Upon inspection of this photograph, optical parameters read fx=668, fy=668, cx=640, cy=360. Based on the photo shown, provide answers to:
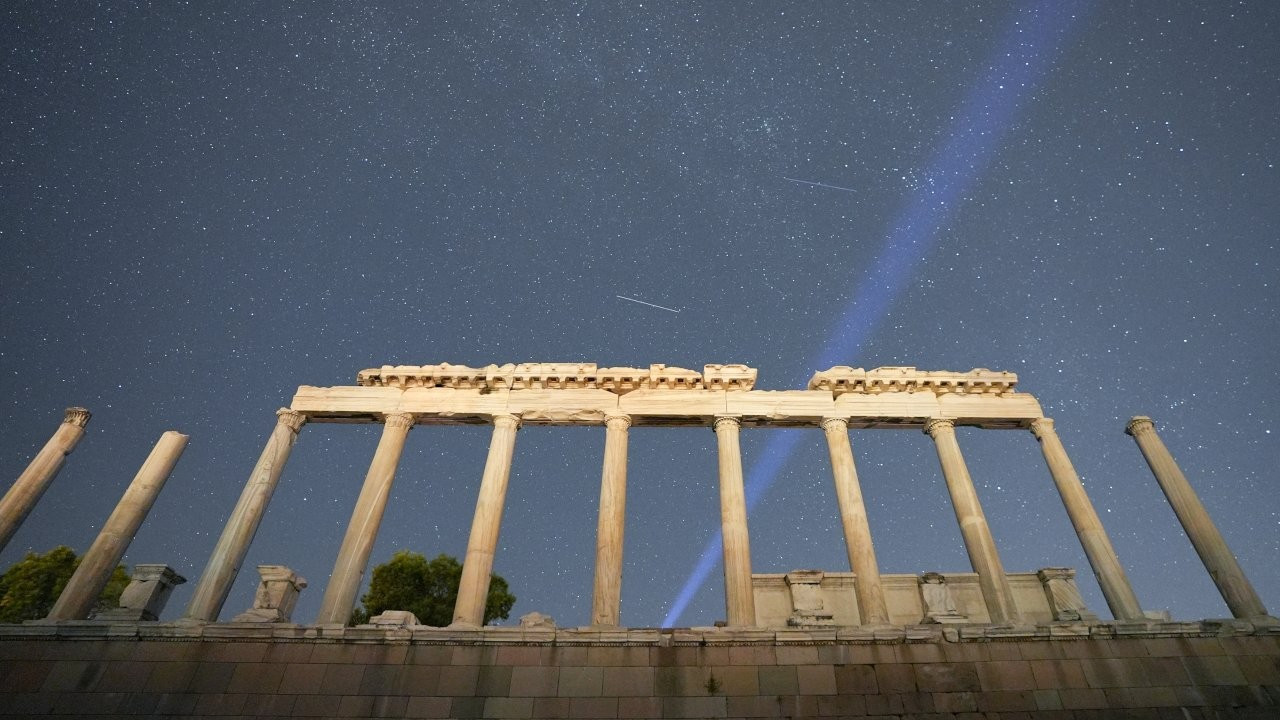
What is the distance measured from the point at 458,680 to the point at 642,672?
475 centimetres

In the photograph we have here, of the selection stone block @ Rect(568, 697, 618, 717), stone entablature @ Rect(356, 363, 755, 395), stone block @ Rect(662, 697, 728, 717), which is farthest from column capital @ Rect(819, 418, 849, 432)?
stone block @ Rect(568, 697, 618, 717)

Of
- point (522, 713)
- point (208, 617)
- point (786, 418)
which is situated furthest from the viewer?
point (786, 418)

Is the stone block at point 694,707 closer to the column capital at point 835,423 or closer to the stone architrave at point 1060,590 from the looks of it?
the column capital at point 835,423

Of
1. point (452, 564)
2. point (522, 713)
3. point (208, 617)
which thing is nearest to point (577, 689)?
point (522, 713)

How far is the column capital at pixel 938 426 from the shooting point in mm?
25312

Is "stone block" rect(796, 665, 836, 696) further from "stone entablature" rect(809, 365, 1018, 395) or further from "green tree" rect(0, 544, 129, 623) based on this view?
"green tree" rect(0, 544, 129, 623)

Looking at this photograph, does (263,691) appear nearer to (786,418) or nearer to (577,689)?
(577,689)

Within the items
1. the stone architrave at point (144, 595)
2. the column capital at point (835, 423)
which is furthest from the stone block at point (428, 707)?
the column capital at point (835, 423)

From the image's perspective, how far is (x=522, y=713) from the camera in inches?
656

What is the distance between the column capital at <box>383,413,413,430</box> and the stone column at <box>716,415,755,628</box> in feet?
38.4

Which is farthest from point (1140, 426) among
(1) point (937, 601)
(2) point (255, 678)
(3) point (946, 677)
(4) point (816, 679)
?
(2) point (255, 678)

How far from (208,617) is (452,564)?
21451 mm

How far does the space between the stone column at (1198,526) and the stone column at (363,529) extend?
2683 cm

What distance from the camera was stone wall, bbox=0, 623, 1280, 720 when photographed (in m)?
16.8
